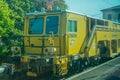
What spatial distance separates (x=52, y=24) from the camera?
454 inches

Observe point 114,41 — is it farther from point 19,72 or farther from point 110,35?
point 19,72

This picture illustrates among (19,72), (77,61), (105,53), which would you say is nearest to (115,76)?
(77,61)

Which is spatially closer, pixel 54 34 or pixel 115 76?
pixel 115 76

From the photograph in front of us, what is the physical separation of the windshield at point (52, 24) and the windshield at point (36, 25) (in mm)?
346

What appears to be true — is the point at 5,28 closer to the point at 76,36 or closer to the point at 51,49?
the point at 76,36

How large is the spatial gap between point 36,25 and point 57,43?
1625 mm

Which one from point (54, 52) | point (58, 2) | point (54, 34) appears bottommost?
point (54, 52)

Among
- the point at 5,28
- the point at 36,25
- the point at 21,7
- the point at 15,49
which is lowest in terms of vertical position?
the point at 15,49

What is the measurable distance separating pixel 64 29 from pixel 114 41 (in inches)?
340

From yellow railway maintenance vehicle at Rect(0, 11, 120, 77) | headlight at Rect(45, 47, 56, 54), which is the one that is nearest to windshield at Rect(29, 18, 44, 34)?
yellow railway maintenance vehicle at Rect(0, 11, 120, 77)

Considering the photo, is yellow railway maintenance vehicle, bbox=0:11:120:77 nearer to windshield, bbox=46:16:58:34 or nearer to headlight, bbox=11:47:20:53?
windshield, bbox=46:16:58:34

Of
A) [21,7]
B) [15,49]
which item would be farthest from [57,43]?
[21,7]

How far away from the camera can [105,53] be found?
1664 cm

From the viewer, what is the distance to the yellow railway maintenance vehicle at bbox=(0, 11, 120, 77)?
10.5m
